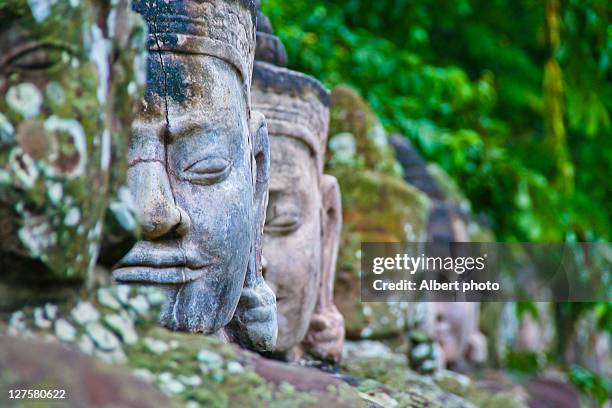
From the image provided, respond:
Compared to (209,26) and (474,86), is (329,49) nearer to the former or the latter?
(474,86)

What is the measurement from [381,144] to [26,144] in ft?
15.0

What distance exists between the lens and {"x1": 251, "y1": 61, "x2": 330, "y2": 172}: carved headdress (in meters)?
4.25

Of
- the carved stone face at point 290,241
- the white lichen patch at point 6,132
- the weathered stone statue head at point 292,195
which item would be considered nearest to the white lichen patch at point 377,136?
the weathered stone statue head at point 292,195

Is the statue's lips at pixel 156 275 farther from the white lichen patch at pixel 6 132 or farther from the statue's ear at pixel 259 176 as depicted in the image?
the white lichen patch at pixel 6 132

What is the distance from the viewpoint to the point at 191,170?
9.85 feet

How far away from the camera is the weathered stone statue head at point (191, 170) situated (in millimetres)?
2934

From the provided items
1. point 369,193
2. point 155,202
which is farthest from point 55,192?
point 369,193

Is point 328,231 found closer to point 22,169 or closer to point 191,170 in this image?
point 191,170

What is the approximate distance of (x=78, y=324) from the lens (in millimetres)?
1827

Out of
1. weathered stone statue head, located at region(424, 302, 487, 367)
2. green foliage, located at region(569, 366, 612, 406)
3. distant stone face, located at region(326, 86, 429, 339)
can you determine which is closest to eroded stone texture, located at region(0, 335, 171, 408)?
distant stone face, located at region(326, 86, 429, 339)

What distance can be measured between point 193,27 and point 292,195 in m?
1.34

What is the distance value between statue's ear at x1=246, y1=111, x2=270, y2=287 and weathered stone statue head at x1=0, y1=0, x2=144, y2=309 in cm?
156

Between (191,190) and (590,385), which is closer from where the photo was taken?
(191,190)

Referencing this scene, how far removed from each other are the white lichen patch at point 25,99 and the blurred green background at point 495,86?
5546 millimetres
